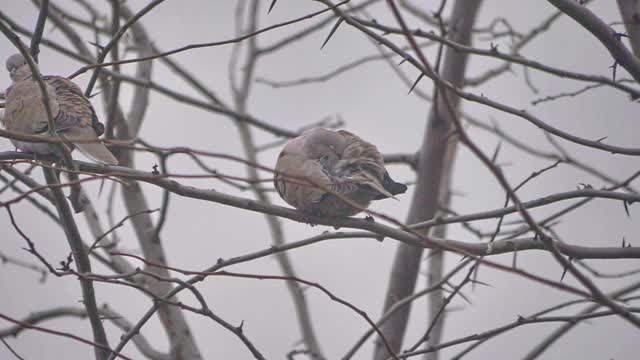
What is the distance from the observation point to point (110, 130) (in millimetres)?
5164

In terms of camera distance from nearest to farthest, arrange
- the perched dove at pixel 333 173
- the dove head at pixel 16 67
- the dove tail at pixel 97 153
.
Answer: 1. the perched dove at pixel 333 173
2. the dove tail at pixel 97 153
3. the dove head at pixel 16 67

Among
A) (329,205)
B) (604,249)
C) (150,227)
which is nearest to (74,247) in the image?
(329,205)

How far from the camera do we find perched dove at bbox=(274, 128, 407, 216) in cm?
377

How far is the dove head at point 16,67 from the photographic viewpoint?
5094 millimetres

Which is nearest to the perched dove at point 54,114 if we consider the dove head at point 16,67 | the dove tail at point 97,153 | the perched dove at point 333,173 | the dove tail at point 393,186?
the dove tail at point 97,153

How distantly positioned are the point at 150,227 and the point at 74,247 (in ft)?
9.73

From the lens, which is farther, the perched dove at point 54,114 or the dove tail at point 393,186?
the perched dove at point 54,114

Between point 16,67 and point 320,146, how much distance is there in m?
2.19

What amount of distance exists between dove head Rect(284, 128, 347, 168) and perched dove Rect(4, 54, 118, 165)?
904mm

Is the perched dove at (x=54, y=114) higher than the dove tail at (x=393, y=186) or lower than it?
higher

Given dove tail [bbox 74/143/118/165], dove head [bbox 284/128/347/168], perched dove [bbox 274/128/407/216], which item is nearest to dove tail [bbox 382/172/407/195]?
perched dove [bbox 274/128/407/216]

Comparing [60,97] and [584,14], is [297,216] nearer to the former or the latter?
[584,14]

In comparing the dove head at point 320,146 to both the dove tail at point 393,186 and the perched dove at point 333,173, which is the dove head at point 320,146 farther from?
the dove tail at point 393,186

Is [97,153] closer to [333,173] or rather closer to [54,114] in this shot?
[54,114]
